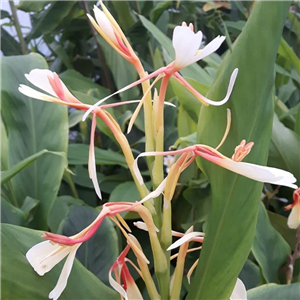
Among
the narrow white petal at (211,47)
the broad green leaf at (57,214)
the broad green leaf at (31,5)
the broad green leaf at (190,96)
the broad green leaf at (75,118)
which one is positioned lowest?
the broad green leaf at (57,214)

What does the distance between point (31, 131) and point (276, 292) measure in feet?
1.05

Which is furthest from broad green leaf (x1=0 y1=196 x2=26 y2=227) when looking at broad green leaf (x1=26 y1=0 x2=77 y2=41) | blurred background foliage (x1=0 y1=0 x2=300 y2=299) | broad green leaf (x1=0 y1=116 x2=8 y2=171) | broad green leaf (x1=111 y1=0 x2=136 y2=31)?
broad green leaf (x1=111 y1=0 x2=136 y2=31)

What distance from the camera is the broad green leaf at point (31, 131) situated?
1.33 feet

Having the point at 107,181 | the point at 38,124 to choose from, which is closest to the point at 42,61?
the point at 38,124

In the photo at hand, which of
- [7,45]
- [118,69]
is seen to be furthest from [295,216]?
[7,45]

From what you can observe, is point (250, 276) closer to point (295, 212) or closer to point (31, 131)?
point (295, 212)

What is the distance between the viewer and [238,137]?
0.74ft

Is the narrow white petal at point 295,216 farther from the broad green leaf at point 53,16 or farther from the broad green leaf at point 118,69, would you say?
the broad green leaf at point 53,16

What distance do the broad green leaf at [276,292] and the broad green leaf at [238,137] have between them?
0.23ft

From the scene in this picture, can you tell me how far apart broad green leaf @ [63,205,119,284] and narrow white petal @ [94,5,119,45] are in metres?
0.22

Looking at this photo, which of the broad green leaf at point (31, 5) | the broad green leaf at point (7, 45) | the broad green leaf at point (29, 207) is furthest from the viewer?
the broad green leaf at point (7, 45)

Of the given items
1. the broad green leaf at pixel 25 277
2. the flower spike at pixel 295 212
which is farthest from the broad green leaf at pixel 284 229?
the broad green leaf at pixel 25 277

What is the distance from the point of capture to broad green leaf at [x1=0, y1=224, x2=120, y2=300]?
0.69ft

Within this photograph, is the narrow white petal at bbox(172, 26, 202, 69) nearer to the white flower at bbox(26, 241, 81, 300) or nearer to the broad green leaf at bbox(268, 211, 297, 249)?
the white flower at bbox(26, 241, 81, 300)
